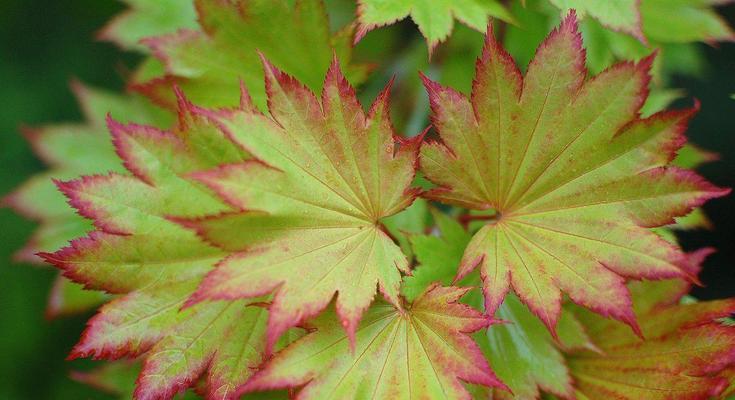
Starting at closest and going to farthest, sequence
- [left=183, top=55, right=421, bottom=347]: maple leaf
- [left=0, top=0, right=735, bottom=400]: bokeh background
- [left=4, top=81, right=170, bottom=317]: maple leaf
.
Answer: [left=183, top=55, right=421, bottom=347]: maple leaf, [left=4, top=81, right=170, bottom=317]: maple leaf, [left=0, top=0, right=735, bottom=400]: bokeh background

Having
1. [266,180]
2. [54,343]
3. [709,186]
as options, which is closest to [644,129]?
[709,186]

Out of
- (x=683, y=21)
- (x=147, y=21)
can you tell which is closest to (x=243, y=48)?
(x=147, y=21)

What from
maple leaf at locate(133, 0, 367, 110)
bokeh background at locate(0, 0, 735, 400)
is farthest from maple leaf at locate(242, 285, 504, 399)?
bokeh background at locate(0, 0, 735, 400)

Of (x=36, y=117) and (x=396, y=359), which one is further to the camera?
(x=36, y=117)

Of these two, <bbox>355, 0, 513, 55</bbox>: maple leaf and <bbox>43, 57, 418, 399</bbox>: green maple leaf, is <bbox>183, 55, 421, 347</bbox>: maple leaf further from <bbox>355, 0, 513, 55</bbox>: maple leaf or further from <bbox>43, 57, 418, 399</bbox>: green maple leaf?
<bbox>355, 0, 513, 55</bbox>: maple leaf

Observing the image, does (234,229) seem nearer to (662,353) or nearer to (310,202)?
(310,202)

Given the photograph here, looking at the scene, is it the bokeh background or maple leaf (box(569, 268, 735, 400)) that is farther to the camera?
the bokeh background

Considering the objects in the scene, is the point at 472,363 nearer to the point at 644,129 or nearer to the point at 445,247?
the point at 445,247
